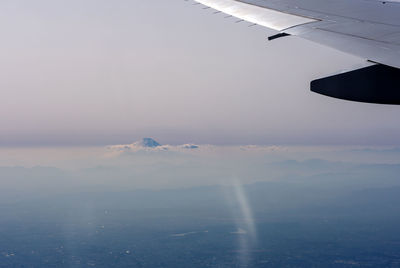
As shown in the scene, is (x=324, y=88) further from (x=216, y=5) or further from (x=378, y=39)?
(x=216, y=5)

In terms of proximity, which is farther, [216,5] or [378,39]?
[216,5]

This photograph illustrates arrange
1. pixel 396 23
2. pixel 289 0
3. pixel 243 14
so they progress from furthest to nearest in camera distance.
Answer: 1. pixel 289 0
2. pixel 243 14
3. pixel 396 23

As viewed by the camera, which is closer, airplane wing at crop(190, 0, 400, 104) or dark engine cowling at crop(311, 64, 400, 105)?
airplane wing at crop(190, 0, 400, 104)

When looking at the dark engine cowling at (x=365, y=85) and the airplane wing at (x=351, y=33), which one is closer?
the airplane wing at (x=351, y=33)

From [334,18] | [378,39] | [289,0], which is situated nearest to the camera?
[378,39]

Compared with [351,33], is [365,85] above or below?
below

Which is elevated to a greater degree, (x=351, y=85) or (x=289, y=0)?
(x=289, y=0)

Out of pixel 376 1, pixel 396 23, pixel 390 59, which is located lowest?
pixel 390 59

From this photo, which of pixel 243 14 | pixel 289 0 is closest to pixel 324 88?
pixel 243 14
